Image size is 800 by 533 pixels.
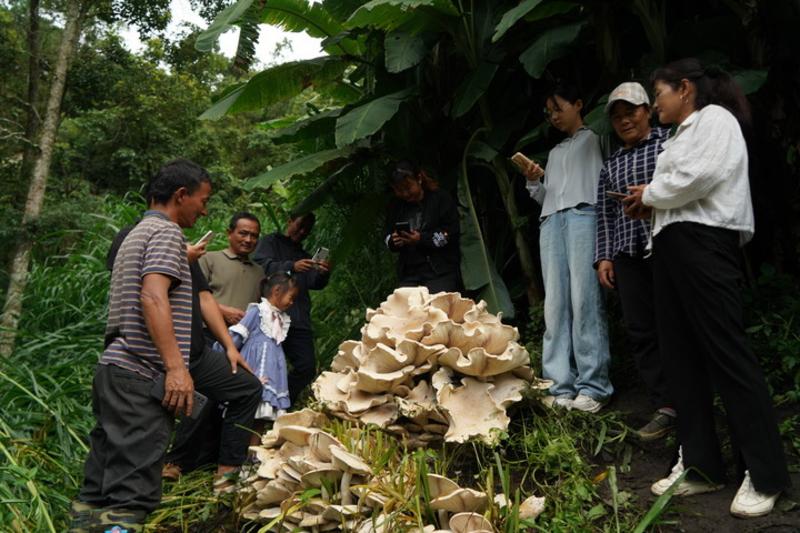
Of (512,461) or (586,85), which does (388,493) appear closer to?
(512,461)

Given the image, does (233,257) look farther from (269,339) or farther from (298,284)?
(269,339)

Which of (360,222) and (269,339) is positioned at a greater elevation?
(360,222)

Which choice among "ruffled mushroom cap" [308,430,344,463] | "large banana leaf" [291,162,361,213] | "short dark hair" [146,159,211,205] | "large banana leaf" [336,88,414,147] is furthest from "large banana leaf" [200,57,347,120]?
"ruffled mushroom cap" [308,430,344,463]

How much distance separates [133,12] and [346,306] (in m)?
4.12

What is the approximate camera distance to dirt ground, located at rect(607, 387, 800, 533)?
2.54 meters

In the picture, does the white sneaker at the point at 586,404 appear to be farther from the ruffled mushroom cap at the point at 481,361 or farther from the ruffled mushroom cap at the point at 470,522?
the ruffled mushroom cap at the point at 470,522

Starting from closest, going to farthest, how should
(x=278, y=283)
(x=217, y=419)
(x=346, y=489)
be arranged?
(x=346, y=489) < (x=217, y=419) < (x=278, y=283)

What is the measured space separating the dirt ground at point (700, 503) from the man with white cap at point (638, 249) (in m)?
0.15

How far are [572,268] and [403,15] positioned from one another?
80.7 inches

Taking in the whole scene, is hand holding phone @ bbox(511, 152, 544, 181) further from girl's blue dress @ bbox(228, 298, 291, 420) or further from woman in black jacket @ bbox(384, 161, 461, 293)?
girl's blue dress @ bbox(228, 298, 291, 420)

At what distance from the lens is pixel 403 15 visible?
4477 millimetres

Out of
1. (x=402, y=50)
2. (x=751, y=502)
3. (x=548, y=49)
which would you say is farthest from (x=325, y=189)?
(x=751, y=502)

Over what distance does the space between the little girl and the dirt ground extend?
1878 millimetres

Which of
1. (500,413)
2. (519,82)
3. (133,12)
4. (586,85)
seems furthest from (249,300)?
(133,12)
